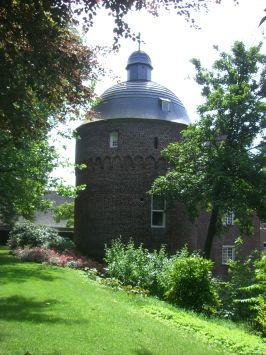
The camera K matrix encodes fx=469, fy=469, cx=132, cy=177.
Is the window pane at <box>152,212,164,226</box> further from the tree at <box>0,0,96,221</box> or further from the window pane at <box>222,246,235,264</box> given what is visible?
the tree at <box>0,0,96,221</box>

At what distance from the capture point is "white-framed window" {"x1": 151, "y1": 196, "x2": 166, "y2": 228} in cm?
2770

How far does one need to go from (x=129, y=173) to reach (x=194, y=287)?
49.3 feet

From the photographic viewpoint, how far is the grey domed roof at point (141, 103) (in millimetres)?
28406

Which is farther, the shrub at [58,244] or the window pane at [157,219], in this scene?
the window pane at [157,219]

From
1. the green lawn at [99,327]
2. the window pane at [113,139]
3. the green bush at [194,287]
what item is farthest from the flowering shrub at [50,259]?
the green bush at [194,287]

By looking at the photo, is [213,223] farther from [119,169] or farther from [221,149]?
[119,169]

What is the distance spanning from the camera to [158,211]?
27.9 metres

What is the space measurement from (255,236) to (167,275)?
77.1ft

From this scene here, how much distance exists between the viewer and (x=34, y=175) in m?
22.2

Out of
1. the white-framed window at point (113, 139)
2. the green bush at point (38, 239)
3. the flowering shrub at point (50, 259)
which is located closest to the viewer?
the flowering shrub at point (50, 259)

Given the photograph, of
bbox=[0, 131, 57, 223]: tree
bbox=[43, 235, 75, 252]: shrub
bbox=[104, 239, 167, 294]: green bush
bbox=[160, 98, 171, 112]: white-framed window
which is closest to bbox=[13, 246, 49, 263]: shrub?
bbox=[0, 131, 57, 223]: tree

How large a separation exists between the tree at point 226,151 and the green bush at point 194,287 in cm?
832

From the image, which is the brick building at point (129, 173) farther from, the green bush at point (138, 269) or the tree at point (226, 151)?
the green bush at point (138, 269)

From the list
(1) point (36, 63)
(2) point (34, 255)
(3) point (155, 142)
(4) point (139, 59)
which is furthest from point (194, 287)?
(4) point (139, 59)
